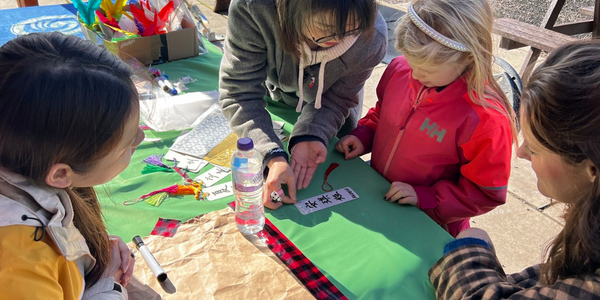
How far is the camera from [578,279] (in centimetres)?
83

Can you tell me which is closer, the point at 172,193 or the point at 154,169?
the point at 172,193

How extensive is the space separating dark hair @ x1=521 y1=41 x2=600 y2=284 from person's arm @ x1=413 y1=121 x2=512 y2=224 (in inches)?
14.6

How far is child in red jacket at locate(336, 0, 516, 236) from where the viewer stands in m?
1.30

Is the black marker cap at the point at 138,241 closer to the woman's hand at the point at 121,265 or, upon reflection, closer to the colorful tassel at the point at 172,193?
the woman's hand at the point at 121,265

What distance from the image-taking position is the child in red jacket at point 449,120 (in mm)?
1298

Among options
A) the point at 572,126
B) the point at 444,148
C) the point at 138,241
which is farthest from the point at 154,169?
the point at 572,126

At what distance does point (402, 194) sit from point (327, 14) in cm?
58

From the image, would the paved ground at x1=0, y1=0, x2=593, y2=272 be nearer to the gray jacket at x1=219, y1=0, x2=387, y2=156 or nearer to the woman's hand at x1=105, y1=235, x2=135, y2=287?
the gray jacket at x1=219, y1=0, x2=387, y2=156

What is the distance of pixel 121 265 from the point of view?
3.52 feet

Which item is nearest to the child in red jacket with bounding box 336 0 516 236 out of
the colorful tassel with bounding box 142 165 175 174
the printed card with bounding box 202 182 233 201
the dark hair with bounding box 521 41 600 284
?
the dark hair with bounding box 521 41 600 284

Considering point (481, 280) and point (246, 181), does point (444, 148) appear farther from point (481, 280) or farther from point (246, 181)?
point (246, 181)

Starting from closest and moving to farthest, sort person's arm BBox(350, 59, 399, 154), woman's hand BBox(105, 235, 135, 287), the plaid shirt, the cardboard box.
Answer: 1. the plaid shirt
2. woman's hand BBox(105, 235, 135, 287)
3. person's arm BBox(350, 59, 399, 154)
4. the cardboard box

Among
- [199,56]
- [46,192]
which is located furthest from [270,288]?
[199,56]

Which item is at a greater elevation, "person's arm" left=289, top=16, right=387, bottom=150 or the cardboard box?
"person's arm" left=289, top=16, right=387, bottom=150
